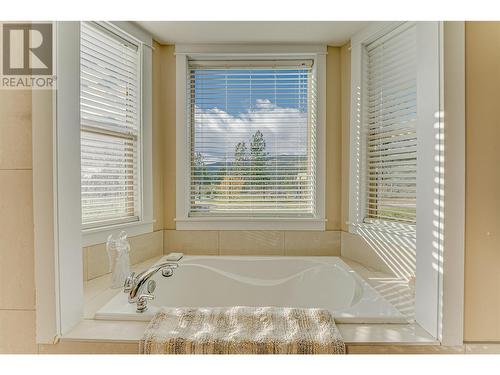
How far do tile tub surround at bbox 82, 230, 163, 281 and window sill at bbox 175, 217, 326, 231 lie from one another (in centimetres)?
22

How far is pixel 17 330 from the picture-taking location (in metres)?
1.16

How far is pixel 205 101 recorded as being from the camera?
2428mm

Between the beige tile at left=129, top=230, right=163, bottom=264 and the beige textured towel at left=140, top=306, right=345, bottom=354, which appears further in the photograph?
the beige tile at left=129, top=230, right=163, bottom=264

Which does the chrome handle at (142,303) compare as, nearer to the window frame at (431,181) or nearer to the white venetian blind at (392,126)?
the window frame at (431,181)

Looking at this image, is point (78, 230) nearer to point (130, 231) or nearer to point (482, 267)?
point (130, 231)

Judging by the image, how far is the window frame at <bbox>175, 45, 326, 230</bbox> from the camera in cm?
235

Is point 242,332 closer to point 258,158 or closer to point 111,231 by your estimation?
point 111,231

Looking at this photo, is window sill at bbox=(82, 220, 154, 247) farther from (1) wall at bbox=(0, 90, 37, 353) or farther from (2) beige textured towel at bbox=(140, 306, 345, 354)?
(2) beige textured towel at bbox=(140, 306, 345, 354)

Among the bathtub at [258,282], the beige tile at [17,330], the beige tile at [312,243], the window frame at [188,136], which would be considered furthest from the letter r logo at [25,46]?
the beige tile at [312,243]

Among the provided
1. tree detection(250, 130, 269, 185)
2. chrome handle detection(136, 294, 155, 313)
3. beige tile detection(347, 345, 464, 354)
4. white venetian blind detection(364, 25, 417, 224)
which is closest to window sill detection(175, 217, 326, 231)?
tree detection(250, 130, 269, 185)

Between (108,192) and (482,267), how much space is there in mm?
2070
